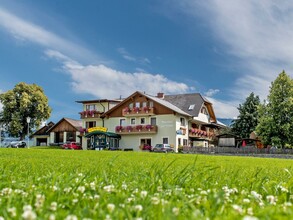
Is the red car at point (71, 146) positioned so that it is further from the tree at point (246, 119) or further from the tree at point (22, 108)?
the tree at point (246, 119)

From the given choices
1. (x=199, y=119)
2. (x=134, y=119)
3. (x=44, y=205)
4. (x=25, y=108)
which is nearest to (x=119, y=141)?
(x=134, y=119)

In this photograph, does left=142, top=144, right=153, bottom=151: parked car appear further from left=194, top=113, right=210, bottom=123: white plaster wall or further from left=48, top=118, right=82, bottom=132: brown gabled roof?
left=48, top=118, right=82, bottom=132: brown gabled roof

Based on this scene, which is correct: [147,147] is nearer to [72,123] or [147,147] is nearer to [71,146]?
[71,146]

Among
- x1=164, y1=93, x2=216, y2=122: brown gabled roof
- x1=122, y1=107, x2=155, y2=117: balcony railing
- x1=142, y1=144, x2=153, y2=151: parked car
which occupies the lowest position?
x1=142, y1=144, x2=153, y2=151: parked car

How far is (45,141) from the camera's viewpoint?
78625mm

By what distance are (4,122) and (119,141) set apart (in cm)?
2611

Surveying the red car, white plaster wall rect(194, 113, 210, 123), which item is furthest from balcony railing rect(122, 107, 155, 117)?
white plaster wall rect(194, 113, 210, 123)

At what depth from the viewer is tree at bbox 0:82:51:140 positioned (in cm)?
7125

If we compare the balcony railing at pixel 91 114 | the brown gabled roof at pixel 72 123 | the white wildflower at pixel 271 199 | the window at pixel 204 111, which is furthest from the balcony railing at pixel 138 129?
the white wildflower at pixel 271 199

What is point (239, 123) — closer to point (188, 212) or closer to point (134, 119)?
point (134, 119)

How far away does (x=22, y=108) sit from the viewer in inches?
2820

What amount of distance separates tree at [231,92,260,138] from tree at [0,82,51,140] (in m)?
37.2

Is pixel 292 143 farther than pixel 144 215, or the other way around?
pixel 292 143

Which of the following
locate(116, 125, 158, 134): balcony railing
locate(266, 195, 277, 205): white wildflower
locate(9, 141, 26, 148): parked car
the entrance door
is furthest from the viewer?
locate(9, 141, 26, 148): parked car
